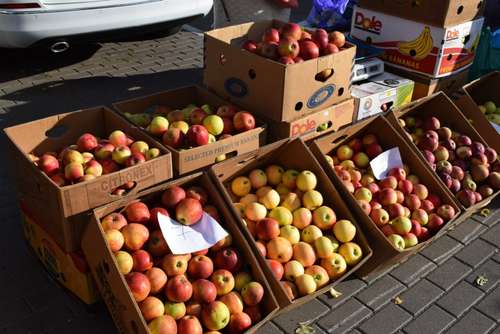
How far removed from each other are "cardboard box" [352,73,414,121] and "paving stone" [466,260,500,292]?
131 cm

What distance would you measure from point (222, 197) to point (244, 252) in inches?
12.7

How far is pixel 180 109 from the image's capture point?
4055 millimetres

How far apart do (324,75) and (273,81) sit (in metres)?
0.41

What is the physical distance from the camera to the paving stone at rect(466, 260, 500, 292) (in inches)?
135

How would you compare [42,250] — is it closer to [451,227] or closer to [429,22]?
[451,227]

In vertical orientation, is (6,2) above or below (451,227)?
above

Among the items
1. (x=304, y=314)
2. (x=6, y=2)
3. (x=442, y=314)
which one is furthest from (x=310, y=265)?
(x=6, y=2)

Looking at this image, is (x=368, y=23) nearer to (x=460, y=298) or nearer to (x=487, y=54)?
(x=487, y=54)

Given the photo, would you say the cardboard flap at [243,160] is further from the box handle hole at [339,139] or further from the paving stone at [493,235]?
the paving stone at [493,235]

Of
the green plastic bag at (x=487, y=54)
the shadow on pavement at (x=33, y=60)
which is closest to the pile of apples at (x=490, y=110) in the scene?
the green plastic bag at (x=487, y=54)

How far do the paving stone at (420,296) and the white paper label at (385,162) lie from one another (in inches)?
28.8

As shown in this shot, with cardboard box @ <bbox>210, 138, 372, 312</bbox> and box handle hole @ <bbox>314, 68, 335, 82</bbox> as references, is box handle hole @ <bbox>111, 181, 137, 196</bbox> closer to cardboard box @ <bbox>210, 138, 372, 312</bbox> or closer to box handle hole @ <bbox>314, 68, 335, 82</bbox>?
cardboard box @ <bbox>210, 138, 372, 312</bbox>

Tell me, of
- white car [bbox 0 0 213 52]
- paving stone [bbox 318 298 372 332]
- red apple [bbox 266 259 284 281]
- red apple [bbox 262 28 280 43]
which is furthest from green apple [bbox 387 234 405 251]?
white car [bbox 0 0 213 52]

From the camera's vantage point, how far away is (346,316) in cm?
312
